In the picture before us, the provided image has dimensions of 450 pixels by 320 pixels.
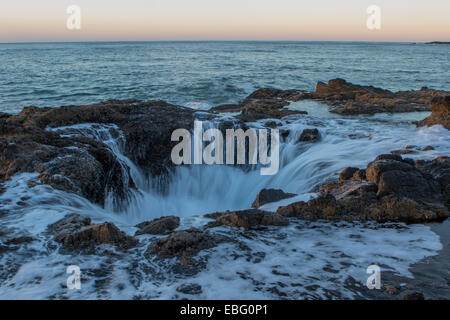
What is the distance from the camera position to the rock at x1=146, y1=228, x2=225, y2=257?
3625 mm

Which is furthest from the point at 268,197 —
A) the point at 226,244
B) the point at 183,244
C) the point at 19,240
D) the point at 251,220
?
the point at 19,240

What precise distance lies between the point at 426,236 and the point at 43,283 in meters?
4.09

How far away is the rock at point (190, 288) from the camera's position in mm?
3028

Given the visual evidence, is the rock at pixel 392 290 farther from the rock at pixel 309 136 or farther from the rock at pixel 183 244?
the rock at pixel 309 136

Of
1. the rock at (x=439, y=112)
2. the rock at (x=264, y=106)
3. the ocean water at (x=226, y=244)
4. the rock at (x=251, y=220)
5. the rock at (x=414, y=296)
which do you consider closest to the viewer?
the rock at (x=414, y=296)

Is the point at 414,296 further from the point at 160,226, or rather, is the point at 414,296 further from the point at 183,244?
the point at 160,226

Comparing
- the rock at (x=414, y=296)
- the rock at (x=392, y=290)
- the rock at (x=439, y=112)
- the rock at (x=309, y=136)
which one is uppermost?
the rock at (x=439, y=112)

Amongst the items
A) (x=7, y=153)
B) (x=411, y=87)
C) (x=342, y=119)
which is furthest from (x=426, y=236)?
(x=411, y=87)

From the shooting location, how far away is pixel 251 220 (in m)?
4.38

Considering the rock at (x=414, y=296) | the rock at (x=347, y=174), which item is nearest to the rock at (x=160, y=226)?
the rock at (x=414, y=296)

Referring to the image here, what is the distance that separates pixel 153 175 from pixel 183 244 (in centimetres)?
391

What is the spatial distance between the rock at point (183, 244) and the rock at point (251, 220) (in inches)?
17.9

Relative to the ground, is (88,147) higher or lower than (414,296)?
higher

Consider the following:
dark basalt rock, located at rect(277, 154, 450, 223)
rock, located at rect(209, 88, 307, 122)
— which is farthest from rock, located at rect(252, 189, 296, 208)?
rock, located at rect(209, 88, 307, 122)
